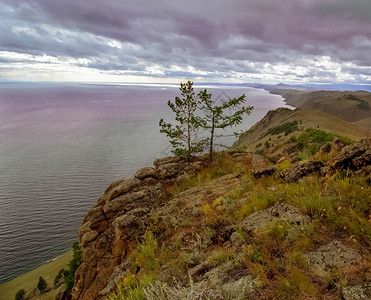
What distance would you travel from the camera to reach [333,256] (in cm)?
442

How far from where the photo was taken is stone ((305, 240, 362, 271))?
13.8 feet

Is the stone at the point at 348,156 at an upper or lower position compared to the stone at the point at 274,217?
upper

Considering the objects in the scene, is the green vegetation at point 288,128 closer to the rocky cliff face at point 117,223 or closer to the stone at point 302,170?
the rocky cliff face at point 117,223

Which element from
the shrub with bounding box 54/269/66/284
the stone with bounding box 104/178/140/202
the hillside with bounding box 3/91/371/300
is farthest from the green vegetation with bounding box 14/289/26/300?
the hillside with bounding box 3/91/371/300

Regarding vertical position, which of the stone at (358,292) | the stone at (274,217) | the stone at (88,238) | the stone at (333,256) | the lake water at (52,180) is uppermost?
the stone at (358,292)

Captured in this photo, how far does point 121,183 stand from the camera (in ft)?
48.5

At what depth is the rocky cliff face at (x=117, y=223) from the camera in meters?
10.1

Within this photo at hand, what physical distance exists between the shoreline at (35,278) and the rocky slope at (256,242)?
35.1m

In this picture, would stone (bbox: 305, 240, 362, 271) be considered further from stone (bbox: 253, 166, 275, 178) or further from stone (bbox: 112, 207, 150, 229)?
stone (bbox: 112, 207, 150, 229)

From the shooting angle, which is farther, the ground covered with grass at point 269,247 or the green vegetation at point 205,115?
the green vegetation at point 205,115

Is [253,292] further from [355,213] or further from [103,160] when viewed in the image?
[103,160]

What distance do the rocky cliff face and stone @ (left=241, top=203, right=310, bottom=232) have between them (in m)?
4.74

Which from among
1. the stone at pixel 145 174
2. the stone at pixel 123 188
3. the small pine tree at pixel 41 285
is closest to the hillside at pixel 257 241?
the stone at pixel 123 188

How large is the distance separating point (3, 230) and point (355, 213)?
59.2m
